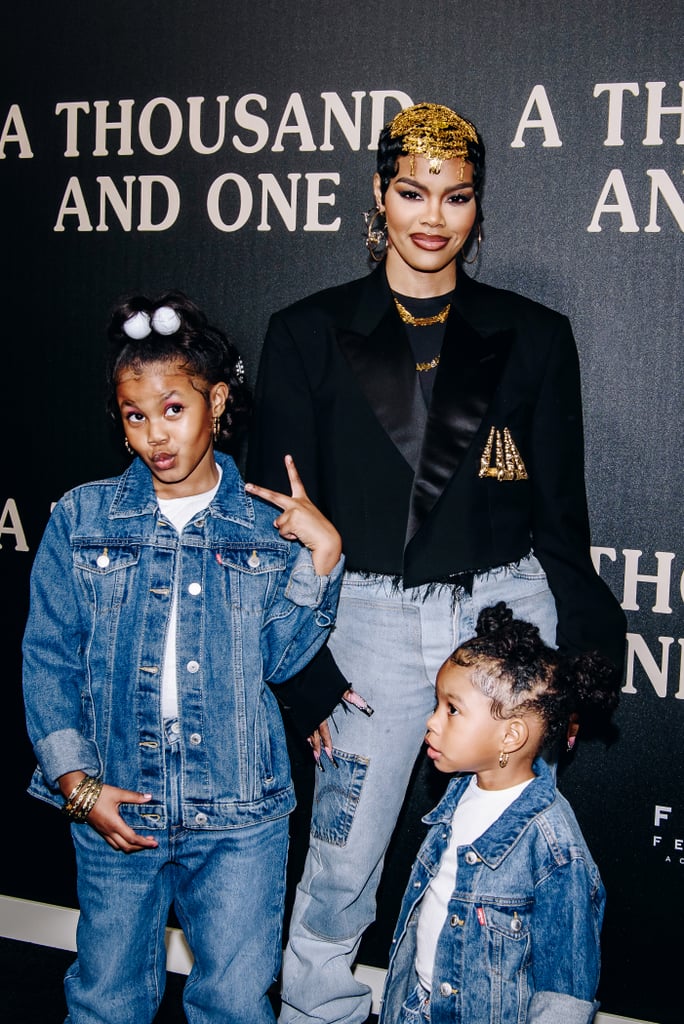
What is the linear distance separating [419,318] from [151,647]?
0.81 metres

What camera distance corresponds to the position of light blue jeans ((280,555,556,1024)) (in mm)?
2047

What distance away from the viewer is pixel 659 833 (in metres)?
2.45

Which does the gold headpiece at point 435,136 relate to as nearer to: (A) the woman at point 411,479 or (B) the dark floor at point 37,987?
(A) the woman at point 411,479

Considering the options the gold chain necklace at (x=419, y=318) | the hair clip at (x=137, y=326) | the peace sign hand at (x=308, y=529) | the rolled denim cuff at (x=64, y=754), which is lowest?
the rolled denim cuff at (x=64, y=754)

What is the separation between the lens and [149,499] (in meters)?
1.95

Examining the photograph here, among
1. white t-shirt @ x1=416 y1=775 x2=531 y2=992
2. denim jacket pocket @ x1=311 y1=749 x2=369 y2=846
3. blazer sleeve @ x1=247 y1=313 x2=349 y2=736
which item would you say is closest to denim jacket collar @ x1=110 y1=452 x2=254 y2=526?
blazer sleeve @ x1=247 y1=313 x2=349 y2=736

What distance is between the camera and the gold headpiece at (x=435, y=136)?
1996mm

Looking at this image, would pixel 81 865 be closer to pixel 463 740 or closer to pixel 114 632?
pixel 114 632

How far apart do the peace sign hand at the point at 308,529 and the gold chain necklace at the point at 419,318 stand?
43 centimetres

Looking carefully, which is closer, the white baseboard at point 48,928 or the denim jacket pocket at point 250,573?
the denim jacket pocket at point 250,573

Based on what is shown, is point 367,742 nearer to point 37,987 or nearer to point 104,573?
point 104,573

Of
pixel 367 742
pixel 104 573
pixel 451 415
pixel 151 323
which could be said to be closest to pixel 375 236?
pixel 451 415

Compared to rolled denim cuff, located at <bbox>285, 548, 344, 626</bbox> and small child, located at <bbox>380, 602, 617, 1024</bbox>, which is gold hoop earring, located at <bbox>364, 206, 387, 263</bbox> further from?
small child, located at <bbox>380, 602, 617, 1024</bbox>

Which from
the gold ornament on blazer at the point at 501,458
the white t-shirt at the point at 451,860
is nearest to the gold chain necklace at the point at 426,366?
the gold ornament on blazer at the point at 501,458
